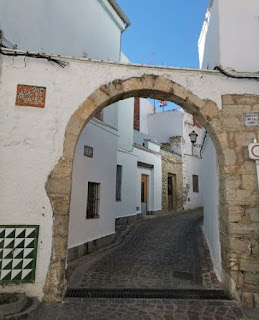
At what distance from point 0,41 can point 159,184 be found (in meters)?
11.1

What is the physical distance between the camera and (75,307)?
3.19 m

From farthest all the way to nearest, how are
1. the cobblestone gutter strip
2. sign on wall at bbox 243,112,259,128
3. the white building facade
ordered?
the white building facade → sign on wall at bbox 243,112,259,128 → the cobblestone gutter strip

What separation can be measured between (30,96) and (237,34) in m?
3.82

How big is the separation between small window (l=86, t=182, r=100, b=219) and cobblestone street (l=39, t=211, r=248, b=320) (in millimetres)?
1017

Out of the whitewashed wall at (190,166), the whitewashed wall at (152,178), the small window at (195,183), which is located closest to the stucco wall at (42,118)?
the whitewashed wall at (152,178)

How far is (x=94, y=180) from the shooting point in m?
6.54

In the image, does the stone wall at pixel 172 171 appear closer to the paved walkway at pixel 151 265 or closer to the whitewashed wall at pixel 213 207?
the paved walkway at pixel 151 265

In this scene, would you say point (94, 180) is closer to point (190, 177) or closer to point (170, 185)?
point (170, 185)

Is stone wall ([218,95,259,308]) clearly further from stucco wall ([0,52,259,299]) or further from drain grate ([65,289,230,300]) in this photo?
drain grate ([65,289,230,300])

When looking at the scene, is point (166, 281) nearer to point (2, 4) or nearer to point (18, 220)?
point (18, 220)

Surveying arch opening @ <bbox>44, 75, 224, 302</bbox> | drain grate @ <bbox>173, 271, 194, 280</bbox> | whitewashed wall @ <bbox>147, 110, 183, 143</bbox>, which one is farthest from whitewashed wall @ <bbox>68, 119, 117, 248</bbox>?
whitewashed wall @ <bbox>147, 110, 183, 143</bbox>

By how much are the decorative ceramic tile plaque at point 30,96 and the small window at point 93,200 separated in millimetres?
3255

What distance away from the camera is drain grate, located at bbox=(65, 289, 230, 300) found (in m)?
3.56

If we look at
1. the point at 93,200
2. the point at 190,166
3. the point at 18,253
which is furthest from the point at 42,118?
the point at 190,166
